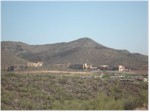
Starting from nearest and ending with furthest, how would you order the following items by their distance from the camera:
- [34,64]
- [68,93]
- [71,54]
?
1. [68,93]
2. [34,64]
3. [71,54]

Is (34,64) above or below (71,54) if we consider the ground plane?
below

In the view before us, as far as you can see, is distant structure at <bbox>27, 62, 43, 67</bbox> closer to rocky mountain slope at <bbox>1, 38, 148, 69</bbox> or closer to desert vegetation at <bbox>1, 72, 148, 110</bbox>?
rocky mountain slope at <bbox>1, 38, 148, 69</bbox>

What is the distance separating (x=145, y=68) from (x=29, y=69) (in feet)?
11.1

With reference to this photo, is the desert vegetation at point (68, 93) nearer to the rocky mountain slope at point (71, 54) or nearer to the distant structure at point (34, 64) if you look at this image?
the distant structure at point (34, 64)

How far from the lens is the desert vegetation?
351 inches

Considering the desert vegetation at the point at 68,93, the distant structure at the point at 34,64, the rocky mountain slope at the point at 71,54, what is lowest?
the desert vegetation at the point at 68,93

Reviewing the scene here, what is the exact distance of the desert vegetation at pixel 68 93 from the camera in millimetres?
8914

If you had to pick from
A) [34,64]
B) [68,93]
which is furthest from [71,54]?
[68,93]

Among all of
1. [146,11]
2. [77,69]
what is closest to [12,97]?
[77,69]

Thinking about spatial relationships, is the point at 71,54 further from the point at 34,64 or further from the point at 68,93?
the point at 68,93

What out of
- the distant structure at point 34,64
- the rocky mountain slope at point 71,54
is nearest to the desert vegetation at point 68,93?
the distant structure at point 34,64

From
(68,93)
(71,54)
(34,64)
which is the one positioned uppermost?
(71,54)

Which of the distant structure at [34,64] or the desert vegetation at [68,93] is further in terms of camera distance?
the distant structure at [34,64]

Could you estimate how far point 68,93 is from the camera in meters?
9.42
